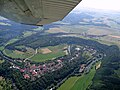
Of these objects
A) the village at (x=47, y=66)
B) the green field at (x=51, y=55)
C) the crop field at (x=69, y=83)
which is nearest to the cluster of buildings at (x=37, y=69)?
the village at (x=47, y=66)

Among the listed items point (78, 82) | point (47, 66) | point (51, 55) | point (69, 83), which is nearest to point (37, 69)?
point (47, 66)

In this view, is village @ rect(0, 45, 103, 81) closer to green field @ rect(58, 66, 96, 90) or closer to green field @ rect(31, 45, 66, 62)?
green field @ rect(31, 45, 66, 62)

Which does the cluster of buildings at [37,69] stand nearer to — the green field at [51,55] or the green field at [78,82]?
the green field at [51,55]

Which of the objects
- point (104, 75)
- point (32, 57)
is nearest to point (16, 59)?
point (32, 57)

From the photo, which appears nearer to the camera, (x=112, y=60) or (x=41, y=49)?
(x=112, y=60)

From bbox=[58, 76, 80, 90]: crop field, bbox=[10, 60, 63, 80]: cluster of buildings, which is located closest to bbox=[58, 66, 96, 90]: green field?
bbox=[58, 76, 80, 90]: crop field

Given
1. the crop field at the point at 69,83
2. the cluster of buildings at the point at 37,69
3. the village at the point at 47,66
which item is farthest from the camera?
the village at the point at 47,66

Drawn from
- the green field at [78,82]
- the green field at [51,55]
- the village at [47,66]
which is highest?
the green field at [51,55]

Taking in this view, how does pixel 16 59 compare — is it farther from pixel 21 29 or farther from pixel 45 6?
pixel 45 6

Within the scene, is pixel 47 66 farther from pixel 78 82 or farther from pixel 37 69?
pixel 78 82
